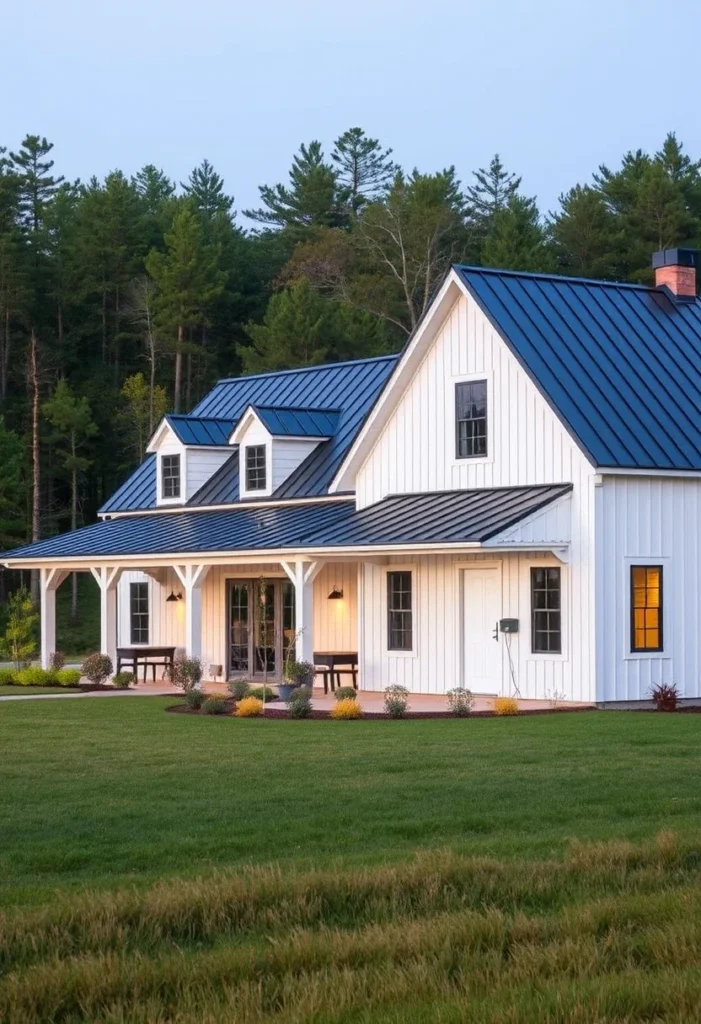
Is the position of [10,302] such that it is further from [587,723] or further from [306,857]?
[306,857]

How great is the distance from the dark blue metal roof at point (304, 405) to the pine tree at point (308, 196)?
3541cm

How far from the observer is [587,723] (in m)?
21.6

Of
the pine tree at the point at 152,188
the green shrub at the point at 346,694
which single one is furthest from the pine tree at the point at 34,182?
the green shrub at the point at 346,694

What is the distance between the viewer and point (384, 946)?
8.70 m

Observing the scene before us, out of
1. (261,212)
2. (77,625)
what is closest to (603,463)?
(77,625)

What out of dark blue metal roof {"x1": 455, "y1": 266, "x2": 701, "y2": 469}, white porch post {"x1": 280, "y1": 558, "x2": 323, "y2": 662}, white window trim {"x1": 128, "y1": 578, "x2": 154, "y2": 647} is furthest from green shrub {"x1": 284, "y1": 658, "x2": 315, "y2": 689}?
white window trim {"x1": 128, "y1": 578, "x2": 154, "y2": 647}

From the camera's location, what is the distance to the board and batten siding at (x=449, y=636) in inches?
1032

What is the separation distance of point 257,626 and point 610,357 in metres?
9.29

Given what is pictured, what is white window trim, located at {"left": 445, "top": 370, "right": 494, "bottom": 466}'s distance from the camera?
2800 cm

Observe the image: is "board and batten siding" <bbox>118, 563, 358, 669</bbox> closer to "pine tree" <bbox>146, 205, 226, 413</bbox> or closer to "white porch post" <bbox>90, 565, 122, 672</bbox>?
"white porch post" <bbox>90, 565, 122, 672</bbox>

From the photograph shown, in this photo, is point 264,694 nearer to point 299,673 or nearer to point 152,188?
point 299,673

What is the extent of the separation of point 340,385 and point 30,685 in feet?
32.0

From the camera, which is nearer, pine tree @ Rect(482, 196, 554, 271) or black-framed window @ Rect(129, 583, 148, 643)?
black-framed window @ Rect(129, 583, 148, 643)

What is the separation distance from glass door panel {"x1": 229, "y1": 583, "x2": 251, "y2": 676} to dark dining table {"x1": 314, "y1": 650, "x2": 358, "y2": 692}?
309 centimetres
